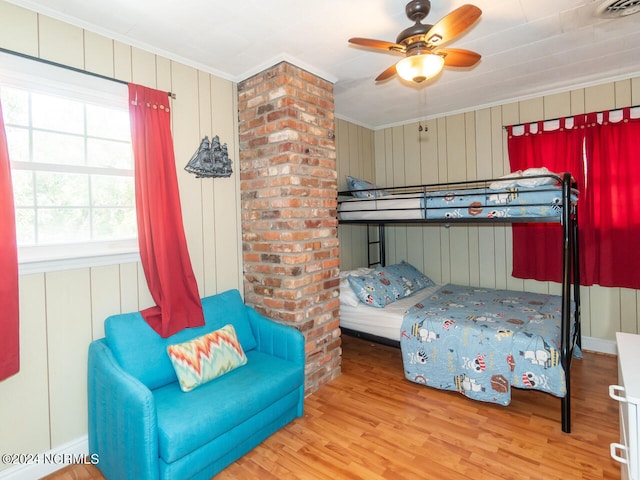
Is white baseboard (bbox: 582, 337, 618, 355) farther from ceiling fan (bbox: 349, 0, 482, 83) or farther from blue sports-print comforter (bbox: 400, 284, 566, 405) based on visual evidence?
ceiling fan (bbox: 349, 0, 482, 83)

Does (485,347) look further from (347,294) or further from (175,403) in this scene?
(175,403)

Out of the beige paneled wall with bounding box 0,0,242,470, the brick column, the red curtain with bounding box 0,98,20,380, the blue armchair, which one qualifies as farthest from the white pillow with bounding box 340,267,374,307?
the red curtain with bounding box 0,98,20,380

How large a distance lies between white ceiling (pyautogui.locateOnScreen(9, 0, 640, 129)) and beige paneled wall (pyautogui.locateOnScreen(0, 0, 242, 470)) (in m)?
0.12

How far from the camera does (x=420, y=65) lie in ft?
5.79

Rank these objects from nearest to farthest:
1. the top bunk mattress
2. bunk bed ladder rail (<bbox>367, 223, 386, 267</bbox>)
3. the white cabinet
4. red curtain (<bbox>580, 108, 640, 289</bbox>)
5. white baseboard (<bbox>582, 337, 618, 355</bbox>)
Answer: the white cabinet
the top bunk mattress
red curtain (<bbox>580, 108, 640, 289</bbox>)
white baseboard (<bbox>582, 337, 618, 355</bbox>)
bunk bed ladder rail (<bbox>367, 223, 386, 267</bbox>)

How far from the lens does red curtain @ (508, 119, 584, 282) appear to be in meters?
3.24

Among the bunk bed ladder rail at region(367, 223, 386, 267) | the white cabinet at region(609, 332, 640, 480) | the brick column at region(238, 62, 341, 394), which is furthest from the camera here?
the bunk bed ladder rail at region(367, 223, 386, 267)

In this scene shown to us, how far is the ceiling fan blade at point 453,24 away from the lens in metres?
1.51

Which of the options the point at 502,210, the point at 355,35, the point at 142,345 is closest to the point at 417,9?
the point at 355,35

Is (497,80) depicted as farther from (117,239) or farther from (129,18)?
(117,239)

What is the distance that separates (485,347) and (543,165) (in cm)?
207

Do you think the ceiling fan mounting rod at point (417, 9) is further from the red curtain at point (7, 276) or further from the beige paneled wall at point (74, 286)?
the red curtain at point (7, 276)

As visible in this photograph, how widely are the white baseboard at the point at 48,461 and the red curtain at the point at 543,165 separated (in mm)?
3929

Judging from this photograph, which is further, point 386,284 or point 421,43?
point 386,284
